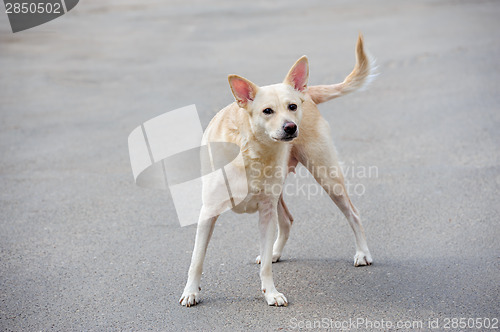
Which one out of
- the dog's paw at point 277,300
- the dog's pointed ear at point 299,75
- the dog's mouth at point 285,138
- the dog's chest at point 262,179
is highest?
the dog's pointed ear at point 299,75

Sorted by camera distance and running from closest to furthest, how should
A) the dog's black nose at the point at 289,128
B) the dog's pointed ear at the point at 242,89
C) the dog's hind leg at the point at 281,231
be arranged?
the dog's black nose at the point at 289,128 → the dog's pointed ear at the point at 242,89 → the dog's hind leg at the point at 281,231

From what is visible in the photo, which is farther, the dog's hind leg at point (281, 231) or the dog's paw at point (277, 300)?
the dog's hind leg at point (281, 231)

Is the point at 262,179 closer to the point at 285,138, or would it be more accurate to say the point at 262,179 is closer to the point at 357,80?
the point at 285,138

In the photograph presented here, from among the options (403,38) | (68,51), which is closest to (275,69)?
(403,38)

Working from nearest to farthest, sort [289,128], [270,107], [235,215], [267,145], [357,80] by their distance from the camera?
[289,128] → [270,107] → [267,145] → [357,80] → [235,215]

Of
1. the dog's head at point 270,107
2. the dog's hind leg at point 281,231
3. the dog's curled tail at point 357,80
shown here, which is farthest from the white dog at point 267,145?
the dog's hind leg at point 281,231

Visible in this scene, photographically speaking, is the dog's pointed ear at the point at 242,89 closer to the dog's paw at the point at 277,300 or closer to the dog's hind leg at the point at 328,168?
the dog's hind leg at the point at 328,168

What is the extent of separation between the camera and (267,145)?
424 centimetres

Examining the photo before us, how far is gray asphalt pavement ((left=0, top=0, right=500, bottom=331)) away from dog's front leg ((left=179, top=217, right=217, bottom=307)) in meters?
0.11

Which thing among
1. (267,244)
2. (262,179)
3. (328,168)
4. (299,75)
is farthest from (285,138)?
(328,168)

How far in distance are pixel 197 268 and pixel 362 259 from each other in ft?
4.47

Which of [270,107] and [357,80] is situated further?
[357,80]

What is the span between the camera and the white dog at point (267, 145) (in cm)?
410

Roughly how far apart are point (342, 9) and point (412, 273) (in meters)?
14.4
